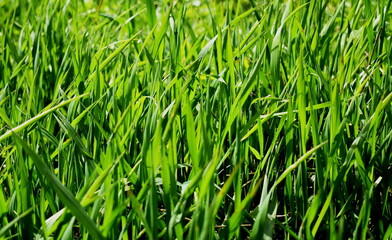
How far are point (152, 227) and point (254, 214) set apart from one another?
217 millimetres

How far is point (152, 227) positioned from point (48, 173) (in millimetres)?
174

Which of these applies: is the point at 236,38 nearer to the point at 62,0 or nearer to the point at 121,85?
the point at 121,85

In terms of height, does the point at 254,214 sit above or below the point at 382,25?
below

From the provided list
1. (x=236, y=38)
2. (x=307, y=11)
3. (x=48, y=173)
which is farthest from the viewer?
(x=236, y=38)

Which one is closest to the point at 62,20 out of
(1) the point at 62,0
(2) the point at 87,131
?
(1) the point at 62,0

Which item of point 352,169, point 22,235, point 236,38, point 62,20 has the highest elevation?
point 62,20

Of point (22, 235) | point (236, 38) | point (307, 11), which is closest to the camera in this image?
point (22, 235)

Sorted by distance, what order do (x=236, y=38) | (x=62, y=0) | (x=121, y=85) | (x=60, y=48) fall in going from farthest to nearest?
(x=62, y=0)
(x=60, y=48)
(x=236, y=38)
(x=121, y=85)

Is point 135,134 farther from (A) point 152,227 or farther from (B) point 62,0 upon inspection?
(B) point 62,0

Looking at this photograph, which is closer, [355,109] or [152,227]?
[152,227]

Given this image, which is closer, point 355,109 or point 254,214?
point 254,214

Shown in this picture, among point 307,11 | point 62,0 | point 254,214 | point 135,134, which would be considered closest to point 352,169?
point 254,214

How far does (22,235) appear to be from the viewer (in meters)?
0.90

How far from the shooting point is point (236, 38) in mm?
1559
